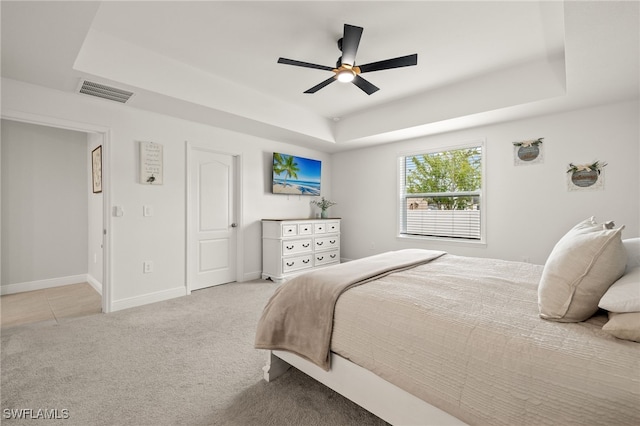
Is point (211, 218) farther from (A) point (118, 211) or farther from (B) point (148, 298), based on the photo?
(B) point (148, 298)

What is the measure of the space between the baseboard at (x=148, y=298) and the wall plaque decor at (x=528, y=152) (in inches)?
185

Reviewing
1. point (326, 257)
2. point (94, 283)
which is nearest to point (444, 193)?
point (326, 257)

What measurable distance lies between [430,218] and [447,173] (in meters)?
0.76

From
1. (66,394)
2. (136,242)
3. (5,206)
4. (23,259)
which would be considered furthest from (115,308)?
(5,206)

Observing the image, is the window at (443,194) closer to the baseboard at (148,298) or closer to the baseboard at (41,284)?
the baseboard at (148,298)

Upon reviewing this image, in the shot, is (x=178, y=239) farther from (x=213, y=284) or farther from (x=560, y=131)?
(x=560, y=131)

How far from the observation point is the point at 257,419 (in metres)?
1.54

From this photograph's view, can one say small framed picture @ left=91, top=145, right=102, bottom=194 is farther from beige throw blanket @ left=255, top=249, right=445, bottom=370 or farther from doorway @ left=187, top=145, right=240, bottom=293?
beige throw blanket @ left=255, top=249, right=445, bottom=370

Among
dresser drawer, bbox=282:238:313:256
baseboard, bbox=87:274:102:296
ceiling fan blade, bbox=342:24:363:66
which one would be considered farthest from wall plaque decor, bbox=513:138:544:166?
baseboard, bbox=87:274:102:296

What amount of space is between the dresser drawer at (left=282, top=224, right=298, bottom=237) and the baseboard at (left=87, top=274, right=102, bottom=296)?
8.43ft

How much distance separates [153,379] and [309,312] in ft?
3.87

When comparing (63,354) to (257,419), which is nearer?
(257,419)

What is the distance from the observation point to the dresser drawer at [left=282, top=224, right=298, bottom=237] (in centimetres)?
439

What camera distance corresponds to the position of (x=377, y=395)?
1.38 m
